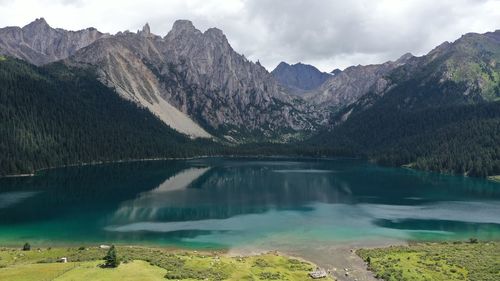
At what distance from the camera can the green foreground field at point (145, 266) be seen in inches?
2301

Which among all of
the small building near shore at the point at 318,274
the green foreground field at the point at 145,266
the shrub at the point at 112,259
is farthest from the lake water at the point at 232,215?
the shrub at the point at 112,259

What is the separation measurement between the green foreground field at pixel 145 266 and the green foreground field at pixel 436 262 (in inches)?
523

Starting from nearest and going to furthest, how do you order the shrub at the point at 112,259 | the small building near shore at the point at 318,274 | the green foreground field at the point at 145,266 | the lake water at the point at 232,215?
the green foreground field at the point at 145,266 → the shrub at the point at 112,259 → the small building near shore at the point at 318,274 → the lake water at the point at 232,215

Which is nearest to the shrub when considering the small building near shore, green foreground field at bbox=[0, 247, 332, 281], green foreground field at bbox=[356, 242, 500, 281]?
green foreground field at bbox=[0, 247, 332, 281]

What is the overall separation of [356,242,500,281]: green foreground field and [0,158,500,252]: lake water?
12.6 m

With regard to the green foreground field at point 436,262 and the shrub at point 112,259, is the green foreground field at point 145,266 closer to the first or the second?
the shrub at point 112,259

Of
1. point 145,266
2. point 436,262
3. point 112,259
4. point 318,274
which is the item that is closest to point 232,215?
point 318,274

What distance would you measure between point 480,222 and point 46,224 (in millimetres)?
118369

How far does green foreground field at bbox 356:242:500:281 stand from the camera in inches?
2800

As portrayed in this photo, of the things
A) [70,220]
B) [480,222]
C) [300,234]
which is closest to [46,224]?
[70,220]

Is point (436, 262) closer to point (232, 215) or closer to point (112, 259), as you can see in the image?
point (112, 259)

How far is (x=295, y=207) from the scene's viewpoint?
15175 cm

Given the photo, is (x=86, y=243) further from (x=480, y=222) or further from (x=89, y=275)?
(x=480, y=222)

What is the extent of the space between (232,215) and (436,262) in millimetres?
66415
